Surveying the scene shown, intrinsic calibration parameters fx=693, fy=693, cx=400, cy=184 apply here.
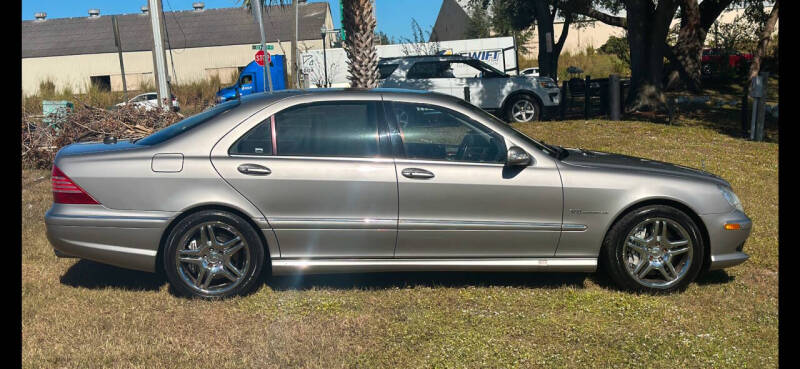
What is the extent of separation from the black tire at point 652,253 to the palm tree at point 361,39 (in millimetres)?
8106

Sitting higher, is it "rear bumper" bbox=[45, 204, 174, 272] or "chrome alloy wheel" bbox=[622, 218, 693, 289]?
"rear bumper" bbox=[45, 204, 174, 272]

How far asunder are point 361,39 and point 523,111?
5.08 m

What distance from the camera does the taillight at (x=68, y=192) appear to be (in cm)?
477

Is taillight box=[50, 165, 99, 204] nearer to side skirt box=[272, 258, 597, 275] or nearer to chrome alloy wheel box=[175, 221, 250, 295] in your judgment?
chrome alloy wheel box=[175, 221, 250, 295]

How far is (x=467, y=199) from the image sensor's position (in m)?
4.85

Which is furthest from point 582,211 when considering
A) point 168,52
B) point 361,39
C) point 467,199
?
point 168,52

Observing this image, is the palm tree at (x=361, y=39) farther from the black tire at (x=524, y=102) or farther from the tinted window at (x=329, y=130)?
the tinted window at (x=329, y=130)

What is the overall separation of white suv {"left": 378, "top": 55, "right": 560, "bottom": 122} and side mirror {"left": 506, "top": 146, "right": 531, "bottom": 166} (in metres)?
10.9

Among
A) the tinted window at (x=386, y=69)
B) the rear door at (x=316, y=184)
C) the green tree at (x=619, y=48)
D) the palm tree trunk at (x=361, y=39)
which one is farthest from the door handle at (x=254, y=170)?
the green tree at (x=619, y=48)

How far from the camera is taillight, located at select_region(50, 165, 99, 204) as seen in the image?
4.77 metres

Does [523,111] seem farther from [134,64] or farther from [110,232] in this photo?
[134,64]

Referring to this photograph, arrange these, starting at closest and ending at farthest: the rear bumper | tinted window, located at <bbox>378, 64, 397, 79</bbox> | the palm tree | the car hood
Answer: the rear bumper
the car hood
the palm tree
tinted window, located at <bbox>378, 64, 397, 79</bbox>

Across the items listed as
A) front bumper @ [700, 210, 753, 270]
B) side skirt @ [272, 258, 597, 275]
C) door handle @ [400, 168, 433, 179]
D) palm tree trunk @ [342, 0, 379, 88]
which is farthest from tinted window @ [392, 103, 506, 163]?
palm tree trunk @ [342, 0, 379, 88]
